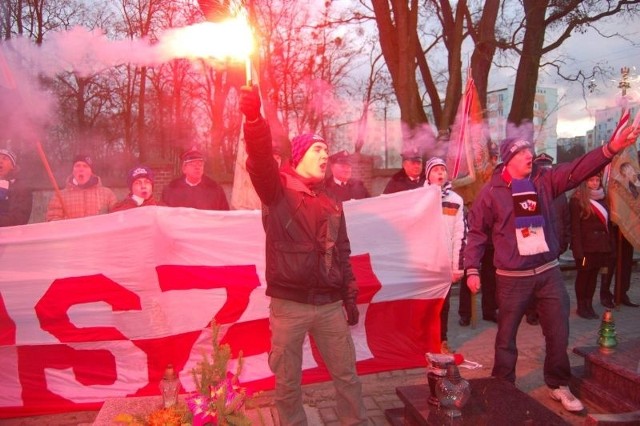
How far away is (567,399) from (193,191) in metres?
4.13

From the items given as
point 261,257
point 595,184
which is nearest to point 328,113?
point 595,184

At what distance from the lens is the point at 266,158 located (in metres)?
3.10

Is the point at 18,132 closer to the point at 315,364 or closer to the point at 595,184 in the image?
the point at 315,364

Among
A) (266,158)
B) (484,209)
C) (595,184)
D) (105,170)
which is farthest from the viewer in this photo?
(105,170)

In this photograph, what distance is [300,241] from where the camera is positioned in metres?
3.45

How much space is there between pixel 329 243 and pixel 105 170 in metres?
17.8

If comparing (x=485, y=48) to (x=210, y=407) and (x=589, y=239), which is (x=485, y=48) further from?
(x=210, y=407)

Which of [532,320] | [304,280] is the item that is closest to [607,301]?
[532,320]

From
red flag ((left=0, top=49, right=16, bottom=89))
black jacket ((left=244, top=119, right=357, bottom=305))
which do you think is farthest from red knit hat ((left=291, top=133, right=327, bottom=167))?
red flag ((left=0, top=49, right=16, bottom=89))

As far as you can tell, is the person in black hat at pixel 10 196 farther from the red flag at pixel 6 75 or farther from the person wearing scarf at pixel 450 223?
the person wearing scarf at pixel 450 223

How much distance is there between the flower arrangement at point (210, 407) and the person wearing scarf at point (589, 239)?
5.75 meters

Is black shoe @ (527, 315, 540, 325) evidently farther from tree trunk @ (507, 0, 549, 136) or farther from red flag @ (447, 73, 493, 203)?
tree trunk @ (507, 0, 549, 136)

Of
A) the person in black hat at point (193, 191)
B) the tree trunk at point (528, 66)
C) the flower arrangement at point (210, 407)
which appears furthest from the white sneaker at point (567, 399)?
the tree trunk at point (528, 66)

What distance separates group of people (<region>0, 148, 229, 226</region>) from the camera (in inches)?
219
